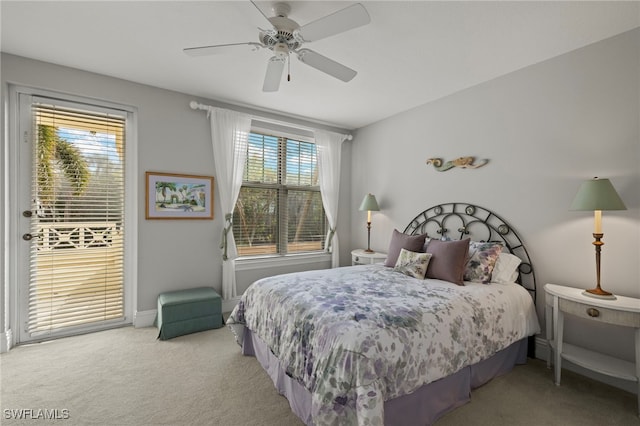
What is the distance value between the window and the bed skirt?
1.79 metres

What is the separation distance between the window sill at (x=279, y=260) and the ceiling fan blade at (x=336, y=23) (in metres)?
2.76

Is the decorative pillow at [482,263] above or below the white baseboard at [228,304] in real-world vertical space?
above

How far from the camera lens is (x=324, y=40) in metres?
2.28

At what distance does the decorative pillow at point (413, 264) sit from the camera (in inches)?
102

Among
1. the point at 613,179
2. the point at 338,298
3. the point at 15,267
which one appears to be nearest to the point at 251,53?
the point at 338,298

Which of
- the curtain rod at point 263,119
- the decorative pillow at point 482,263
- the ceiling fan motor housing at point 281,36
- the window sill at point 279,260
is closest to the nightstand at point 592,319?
the decorative pillow at point 482,263

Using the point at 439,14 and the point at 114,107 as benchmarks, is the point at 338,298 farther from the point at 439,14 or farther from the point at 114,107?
the point at 114,107

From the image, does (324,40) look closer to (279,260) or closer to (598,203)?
(598,203)

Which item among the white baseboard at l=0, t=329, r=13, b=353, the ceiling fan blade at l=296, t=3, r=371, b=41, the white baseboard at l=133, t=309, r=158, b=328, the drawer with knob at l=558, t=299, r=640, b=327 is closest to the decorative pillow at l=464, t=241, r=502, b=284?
the drawer with knob at l=558, t=299, r=640, b=327

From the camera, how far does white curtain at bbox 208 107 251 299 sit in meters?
3.47

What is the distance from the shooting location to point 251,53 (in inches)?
96.4

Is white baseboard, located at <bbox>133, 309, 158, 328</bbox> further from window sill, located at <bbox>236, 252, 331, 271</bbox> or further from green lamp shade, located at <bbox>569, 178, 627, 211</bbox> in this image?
green lamp shade, located at <bbox>569, 178, 627, 211</bbox>

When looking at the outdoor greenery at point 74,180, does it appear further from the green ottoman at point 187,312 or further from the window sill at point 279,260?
the window sill at point 279,260

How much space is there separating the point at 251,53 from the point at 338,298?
217cm
